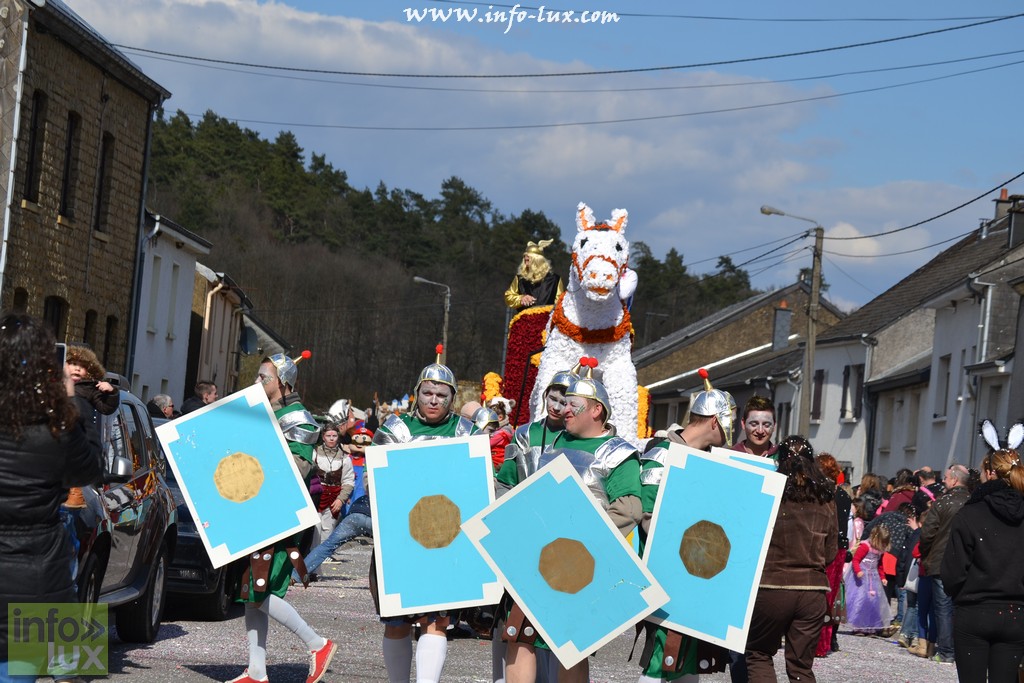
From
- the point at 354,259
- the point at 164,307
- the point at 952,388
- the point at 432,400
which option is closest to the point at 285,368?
the point at 432,400

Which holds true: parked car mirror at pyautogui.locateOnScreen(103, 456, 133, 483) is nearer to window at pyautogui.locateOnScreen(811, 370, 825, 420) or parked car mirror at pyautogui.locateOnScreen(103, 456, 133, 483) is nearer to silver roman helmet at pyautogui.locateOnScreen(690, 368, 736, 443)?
silver roman helmet at pyautogui.locateOnScreen(690, 368, 736, 443)

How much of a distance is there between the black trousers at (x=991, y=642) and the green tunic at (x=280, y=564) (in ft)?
12.1

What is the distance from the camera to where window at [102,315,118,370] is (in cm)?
2875

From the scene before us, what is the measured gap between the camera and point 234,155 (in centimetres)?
9044

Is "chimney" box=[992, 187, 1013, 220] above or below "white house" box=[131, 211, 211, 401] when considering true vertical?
above

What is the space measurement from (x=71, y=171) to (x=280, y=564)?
18953mm

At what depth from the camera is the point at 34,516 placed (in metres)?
5.20

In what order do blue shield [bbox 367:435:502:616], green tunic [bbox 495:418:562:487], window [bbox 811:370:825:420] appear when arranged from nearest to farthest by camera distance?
green tunic [bbox 495:418:562:487], blue shield [bbox 367:435:502:616], window [bbox 811:370:825:420]

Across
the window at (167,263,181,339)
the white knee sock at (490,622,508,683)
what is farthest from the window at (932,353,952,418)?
the white knee sock at (490,622,508,683)

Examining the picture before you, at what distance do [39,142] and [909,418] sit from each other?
72.9 feet

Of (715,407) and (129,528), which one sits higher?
(715,407)

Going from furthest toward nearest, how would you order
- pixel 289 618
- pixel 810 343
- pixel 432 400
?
pixel 810 343 → pixel 289 618 → pixel 432 400

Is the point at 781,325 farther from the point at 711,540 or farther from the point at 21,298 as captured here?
the point at 711,540

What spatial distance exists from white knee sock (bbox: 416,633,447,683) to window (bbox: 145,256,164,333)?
2775cm
